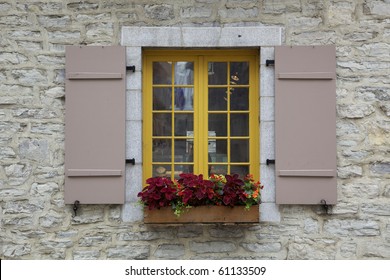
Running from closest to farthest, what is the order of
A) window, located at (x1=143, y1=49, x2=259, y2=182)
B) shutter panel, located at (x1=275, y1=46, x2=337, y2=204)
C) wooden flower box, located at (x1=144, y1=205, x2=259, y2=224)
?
wooden flower box, located at (x1=144, y1=205, x2=259, y2=224)
shutter panel, located at (x1=275, y1=46, x2=337, y2=204)
window, located at (x1=143, y1=49, x2=259, y2=182)

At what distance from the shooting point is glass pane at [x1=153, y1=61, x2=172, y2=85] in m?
4.73

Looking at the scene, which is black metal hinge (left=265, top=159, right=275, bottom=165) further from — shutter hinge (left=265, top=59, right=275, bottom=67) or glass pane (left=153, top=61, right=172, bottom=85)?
glass pane (left=153, top=61, right=172, bottom=85)

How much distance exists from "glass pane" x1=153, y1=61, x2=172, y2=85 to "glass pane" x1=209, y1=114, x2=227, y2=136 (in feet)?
1.69

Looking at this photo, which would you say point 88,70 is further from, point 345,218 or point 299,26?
point 345,218

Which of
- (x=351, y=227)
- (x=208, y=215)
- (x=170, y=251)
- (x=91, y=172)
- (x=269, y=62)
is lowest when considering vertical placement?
(x=170, y=251)

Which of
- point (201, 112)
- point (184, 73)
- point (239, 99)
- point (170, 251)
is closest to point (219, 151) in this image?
point (201, 112)

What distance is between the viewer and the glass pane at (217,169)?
470cm

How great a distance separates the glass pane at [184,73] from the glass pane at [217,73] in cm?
17

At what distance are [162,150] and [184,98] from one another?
513 mm

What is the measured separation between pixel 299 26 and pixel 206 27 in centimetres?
82

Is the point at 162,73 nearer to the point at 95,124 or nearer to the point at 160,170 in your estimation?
the point at 95,124

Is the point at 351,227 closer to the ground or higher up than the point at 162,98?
closer to the ground

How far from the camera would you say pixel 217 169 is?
4.70 metres

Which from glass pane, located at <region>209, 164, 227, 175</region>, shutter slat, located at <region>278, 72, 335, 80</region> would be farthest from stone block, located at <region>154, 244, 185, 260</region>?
shutter slat, located at <region>278, 72, 335, 80</region>
